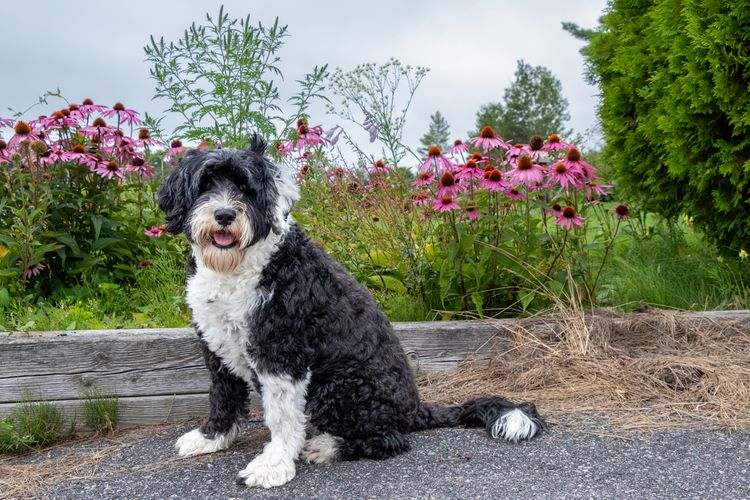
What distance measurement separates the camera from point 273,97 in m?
5.09

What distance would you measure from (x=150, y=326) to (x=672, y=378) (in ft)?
11.0

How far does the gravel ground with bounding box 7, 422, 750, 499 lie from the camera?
10.8 feet

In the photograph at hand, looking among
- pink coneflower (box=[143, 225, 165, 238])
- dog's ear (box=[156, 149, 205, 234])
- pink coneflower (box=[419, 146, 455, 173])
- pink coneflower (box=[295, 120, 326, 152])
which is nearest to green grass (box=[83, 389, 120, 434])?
pink coneflower (box=[143, 225, 165, 238])

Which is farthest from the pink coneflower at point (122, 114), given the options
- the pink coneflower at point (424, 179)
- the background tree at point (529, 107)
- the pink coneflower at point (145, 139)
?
the background tree at point (529, 107)

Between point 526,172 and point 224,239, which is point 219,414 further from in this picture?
point 526,172

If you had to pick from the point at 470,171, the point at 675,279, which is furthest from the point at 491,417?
the point at 675,279

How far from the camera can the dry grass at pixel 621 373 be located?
4.17 metres

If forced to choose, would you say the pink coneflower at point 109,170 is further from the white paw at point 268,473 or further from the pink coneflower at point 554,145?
the pink coneflower at point 554,145

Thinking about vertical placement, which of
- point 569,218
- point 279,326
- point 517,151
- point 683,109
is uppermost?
Result: point 683,109

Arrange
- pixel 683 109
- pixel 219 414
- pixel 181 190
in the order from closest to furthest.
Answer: pixel 181 190
pixel 219 414
pixel 683 109

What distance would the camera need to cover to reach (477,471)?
347 cm

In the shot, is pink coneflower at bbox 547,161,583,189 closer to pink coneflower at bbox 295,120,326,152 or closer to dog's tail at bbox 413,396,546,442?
dog's tail at bbox 413,396,546,442

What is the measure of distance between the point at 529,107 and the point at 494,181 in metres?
40.2

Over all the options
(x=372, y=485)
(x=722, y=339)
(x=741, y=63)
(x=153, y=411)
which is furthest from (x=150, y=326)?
(x=741, y=63)
